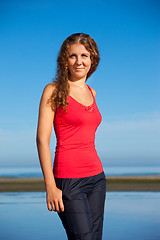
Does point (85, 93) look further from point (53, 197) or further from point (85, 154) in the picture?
point (53, 197)

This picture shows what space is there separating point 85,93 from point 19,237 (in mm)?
2991

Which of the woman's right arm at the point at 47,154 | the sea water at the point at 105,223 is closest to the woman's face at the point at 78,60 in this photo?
the woman's right arm at the point at 47,154

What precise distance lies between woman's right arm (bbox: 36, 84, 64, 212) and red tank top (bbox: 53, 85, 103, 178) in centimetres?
8

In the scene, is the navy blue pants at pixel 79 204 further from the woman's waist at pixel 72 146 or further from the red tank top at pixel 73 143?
the woman's waist at pixel 72 146

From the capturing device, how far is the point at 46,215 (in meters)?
5.86

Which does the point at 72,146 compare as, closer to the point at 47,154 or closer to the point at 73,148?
the point at 73,148

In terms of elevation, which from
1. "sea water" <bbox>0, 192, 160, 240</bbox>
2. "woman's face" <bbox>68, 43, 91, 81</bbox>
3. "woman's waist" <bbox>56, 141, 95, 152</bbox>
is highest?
"woman's face" <bbox>68, 43, 91, 81</bbox>

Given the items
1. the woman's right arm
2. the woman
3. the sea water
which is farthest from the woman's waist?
the sea water

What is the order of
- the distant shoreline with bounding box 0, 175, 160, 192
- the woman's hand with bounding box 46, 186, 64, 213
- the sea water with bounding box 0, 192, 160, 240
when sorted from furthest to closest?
1. the distant shoreline with bounding box 0, 175, 160, 192
2. the sea water with bounding box 0, 192, 160, 240
3. the woman's hand with bounding box 46, 186, 64, 213

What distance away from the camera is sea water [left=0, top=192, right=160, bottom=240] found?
4.54 meters

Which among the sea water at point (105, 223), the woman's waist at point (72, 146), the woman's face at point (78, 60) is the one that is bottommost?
the sea water at point (105, 223)

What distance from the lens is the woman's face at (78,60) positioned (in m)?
2.11

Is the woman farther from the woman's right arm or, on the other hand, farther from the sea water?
the sea water

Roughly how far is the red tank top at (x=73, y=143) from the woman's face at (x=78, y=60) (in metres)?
0.21
